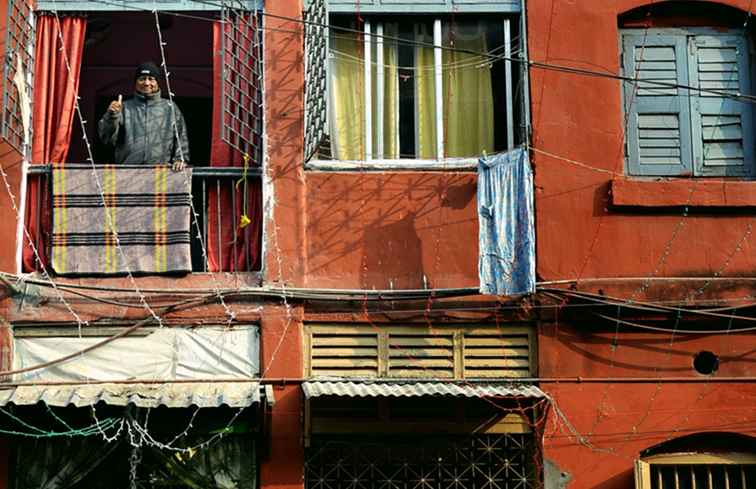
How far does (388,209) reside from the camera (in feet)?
35.2

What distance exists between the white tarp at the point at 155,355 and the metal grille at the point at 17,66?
169 centimetres

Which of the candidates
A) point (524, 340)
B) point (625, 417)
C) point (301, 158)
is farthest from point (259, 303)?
point (625, 417)

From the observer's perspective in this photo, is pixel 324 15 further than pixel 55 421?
Yes

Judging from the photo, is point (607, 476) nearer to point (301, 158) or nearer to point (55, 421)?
point (301, 158)

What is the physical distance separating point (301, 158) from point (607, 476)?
11.6 ft

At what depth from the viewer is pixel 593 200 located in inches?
423

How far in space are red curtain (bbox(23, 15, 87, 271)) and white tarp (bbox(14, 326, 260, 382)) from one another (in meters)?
1.01

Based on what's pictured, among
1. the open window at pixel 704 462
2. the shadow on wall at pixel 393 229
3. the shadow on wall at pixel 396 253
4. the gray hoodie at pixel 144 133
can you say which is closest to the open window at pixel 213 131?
the gray hoodie at pixel 144 133

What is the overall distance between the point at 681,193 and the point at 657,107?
0.89 m

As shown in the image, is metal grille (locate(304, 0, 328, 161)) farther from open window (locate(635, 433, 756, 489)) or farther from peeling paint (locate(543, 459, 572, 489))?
open window (locate(635, 433, 756, 489))

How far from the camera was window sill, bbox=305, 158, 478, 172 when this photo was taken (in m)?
10.9

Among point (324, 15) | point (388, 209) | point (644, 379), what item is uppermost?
point (324, 15)

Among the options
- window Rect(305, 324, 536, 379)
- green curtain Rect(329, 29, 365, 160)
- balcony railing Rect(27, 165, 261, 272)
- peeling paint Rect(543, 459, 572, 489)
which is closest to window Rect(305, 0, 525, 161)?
green curtain Rect(329, 29, 365, 160)

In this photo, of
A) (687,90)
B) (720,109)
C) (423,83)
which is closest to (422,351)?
(423,83)
